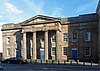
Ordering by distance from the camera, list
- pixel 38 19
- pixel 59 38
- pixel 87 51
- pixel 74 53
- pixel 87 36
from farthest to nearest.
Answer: pixel 38 19, pixel 59 38, pixel 74 53, pixel 87 36, pixel 87 51

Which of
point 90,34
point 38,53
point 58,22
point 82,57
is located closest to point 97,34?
point 90,34

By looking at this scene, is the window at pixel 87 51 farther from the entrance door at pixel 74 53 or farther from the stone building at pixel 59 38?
the entrance door at pixel 74 53

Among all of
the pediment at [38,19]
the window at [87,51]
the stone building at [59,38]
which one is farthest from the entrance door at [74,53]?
the pediment at [38,19]

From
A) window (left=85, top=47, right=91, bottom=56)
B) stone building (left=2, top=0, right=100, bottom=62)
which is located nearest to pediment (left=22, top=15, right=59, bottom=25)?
stone building (left=2, top=0, right=100, bottom=62)

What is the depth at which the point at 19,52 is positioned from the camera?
174 ft

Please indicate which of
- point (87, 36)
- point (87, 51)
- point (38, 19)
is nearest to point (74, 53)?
point (87, 51)

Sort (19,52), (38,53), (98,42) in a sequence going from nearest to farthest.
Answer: (98,42) → (38,53) → (19,52)

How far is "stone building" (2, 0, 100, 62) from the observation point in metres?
43.8

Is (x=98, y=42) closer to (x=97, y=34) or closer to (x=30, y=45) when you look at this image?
(x=97, y=34)

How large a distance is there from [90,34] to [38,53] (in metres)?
13.8

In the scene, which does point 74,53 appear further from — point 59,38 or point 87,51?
point 59,38

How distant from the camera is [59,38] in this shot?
4700cm

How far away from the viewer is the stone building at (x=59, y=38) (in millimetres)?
43781

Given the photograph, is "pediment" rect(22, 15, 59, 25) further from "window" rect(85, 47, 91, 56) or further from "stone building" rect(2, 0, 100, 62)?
"window" rect(85, 47, 91, 56)
